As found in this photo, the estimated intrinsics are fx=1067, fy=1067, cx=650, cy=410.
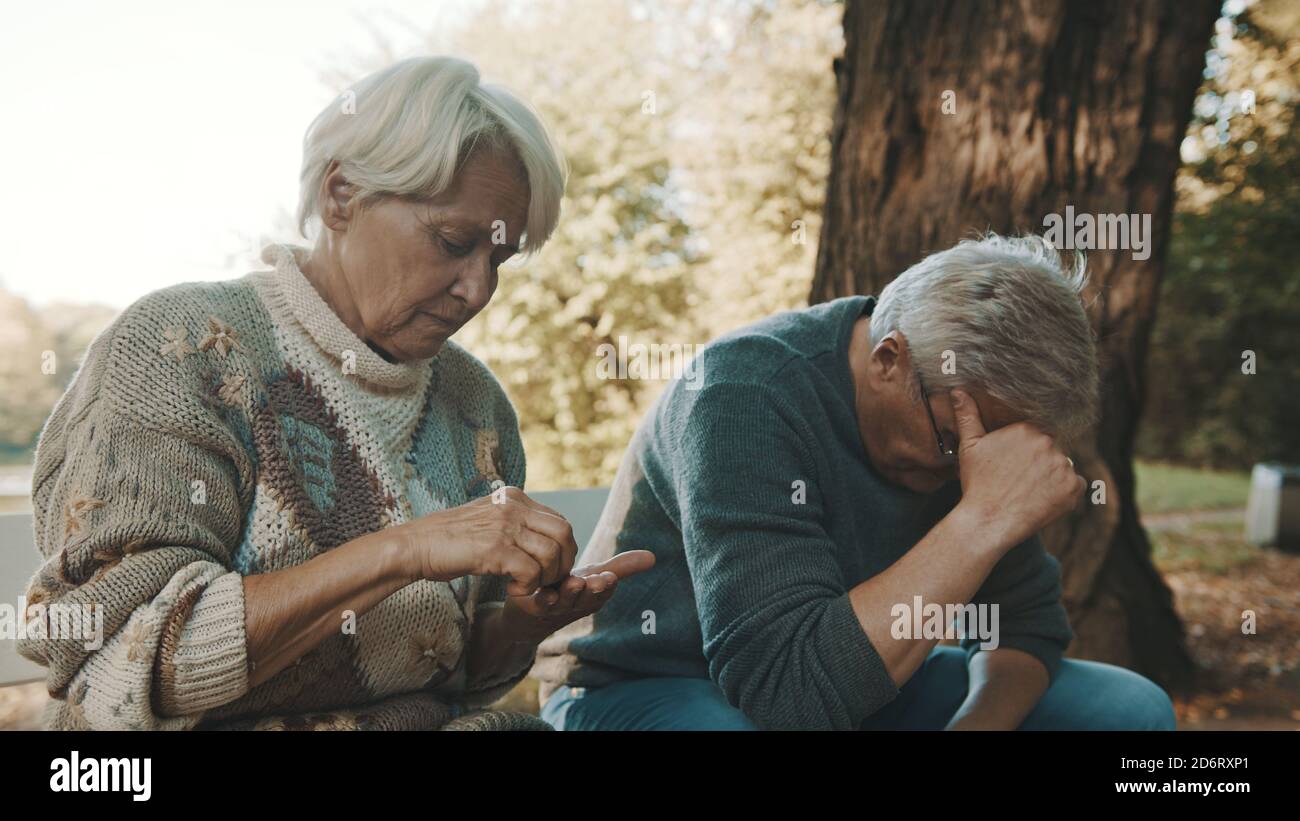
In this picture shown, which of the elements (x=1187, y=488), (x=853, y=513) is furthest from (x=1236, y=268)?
(x=853, y=513)

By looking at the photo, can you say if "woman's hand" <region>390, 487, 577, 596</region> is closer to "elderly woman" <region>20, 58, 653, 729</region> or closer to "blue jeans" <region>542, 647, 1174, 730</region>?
"elderly woman" <region>20, 58, 653, 729</region>

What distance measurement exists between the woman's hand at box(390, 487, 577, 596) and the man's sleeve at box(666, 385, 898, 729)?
363 mm

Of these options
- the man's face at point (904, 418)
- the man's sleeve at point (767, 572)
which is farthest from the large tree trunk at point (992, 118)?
the man's sleeve at point (767, 572)

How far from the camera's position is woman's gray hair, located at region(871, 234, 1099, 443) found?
196 centimetres

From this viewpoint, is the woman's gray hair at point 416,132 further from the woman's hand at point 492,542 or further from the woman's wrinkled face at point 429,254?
the woman's hand at point 492,542

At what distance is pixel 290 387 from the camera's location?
72.5 inches

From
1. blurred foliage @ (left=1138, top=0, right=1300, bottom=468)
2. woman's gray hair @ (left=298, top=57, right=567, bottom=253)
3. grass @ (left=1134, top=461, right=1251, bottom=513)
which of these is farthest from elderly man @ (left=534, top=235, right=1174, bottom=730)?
grass @ (left=1134, top=461, right=1251, bottom=513)

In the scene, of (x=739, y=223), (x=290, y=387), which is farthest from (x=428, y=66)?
(x=739, y=223)

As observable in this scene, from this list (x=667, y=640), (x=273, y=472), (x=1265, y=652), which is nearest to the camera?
(x=273, y=472)

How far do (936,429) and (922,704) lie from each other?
80 cm

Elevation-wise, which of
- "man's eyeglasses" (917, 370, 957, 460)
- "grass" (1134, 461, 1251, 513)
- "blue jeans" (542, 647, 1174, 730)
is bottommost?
"grass" (1134, 461, 1251, 513)
